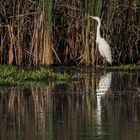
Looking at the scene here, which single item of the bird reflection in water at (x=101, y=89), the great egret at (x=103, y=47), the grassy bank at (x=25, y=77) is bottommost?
the bird reflection in water at (x=101, y=89)

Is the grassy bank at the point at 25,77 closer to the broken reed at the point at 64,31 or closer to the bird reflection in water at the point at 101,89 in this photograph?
the bird reflection in water at the point at 101,89

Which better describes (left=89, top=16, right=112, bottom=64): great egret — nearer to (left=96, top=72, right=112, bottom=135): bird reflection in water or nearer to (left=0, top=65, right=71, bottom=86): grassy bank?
(left=96, top=72, right=112, bottom=135): bird reflection in water

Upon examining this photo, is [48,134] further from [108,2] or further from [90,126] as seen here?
[108,2]

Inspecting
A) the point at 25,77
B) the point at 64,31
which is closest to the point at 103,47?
the point at 64,31

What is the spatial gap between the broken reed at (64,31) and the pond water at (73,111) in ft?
14.1

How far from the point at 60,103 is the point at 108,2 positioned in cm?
929

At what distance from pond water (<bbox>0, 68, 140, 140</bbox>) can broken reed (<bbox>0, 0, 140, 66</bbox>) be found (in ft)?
14.1

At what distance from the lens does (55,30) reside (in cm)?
2038

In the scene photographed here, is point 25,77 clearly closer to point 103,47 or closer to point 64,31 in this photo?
point 103,47

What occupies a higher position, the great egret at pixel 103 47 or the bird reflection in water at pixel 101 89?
the great egret at pixel 103 47

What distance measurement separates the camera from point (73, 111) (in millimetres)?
10172

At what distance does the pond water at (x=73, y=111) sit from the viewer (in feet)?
26.9

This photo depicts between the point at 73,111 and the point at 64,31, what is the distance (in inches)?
403

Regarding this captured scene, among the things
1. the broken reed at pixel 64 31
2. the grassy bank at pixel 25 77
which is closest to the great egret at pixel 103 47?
the broken reed at pixel 64 31
